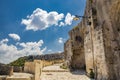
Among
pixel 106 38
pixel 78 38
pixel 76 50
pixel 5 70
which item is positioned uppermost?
pixel 78 38

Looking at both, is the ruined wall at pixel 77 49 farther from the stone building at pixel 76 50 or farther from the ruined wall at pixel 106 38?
the ruined wall at pixel 106 38

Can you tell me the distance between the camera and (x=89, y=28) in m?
18.5

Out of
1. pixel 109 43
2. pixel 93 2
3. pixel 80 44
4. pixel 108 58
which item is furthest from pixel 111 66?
pixel 80 44

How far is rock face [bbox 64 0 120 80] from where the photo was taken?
14.9 m

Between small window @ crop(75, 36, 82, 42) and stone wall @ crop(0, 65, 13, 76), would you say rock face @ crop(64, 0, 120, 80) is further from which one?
stone wall @ crop(0, 65, 13, 76)

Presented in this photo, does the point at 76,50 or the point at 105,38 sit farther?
the point at 76,50

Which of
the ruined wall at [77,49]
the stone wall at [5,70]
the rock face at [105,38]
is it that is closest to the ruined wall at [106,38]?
the rock face at [105,38]

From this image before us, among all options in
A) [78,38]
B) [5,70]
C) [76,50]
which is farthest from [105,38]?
[5,70]

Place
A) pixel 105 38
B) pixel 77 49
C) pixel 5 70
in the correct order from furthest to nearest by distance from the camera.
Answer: pixel 77 49
pixel 5 70
pixel 105 38

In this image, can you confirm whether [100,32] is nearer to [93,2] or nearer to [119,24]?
[119,24]

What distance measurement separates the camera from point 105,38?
1568cm

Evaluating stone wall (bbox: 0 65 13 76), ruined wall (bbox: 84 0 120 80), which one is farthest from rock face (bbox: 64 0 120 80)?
stone wall (bbox: 0 65 13 76)

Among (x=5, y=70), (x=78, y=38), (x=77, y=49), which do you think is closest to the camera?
(x=5, y=70)

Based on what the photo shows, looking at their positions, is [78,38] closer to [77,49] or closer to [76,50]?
[77,49]
